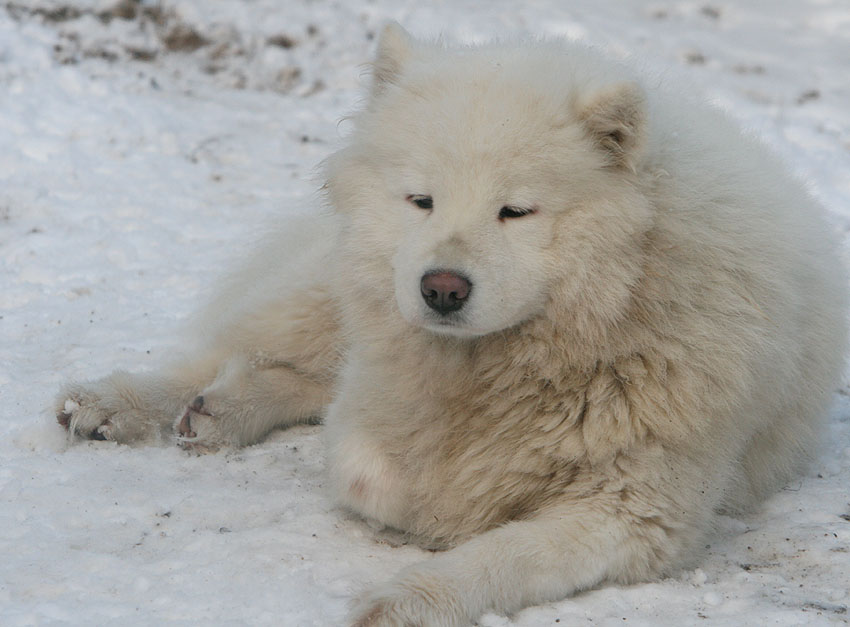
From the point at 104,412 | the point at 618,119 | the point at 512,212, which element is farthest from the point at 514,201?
the point at 104,412

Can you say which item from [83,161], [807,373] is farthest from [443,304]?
[83,161]

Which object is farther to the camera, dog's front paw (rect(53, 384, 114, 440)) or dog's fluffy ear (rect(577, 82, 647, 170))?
dog's front paw (rect(53, 384, 114, 440))

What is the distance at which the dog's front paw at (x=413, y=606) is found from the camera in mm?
3209

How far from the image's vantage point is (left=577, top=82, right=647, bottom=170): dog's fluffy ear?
352 cm

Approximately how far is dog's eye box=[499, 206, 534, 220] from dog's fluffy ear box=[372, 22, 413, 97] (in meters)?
0.87

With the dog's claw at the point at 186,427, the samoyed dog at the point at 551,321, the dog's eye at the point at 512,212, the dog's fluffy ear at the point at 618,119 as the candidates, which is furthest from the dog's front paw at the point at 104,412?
the dog's fluffy ear at the point at 618,119

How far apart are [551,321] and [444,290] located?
48 centimetres

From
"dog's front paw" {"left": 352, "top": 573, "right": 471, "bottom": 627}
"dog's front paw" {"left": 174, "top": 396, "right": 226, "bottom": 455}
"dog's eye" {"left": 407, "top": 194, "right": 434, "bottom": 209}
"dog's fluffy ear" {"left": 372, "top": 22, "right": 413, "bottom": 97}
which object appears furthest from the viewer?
"dog's front paw" {"left": 174, "top": 396, "right": 226, "bottom": 455}

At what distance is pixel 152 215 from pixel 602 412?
16.0ft

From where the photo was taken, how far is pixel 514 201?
11.6ft

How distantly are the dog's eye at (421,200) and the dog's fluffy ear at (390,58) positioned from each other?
0.63m

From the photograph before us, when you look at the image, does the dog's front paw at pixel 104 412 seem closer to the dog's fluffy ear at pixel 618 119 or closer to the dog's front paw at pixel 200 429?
the dog's front paw at pixel 200 429

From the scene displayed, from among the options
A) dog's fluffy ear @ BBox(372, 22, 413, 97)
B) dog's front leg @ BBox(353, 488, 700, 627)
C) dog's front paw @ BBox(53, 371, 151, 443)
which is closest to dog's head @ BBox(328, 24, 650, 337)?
dog's fluffy ear @ BBox(372, 22, 413, 97)

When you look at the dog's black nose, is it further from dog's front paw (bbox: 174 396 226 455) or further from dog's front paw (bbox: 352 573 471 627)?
dog's front paw (bbox: 174 396 226 455)
